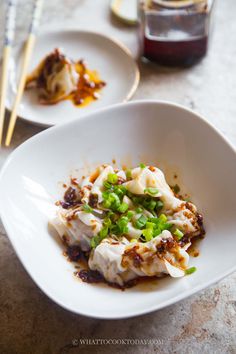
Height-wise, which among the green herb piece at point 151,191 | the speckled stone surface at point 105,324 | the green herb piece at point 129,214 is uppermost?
the green herb piece at point 151,191

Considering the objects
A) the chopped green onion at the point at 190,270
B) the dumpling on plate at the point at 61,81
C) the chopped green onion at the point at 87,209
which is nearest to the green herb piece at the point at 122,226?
the chopped green onion at the point at 87,209

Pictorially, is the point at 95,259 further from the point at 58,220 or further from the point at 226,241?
the point at 226,241

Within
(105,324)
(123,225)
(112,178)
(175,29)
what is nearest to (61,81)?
(175,29)

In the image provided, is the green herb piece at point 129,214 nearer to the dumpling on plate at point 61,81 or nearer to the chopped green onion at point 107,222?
the chopped green onion at point 107,222

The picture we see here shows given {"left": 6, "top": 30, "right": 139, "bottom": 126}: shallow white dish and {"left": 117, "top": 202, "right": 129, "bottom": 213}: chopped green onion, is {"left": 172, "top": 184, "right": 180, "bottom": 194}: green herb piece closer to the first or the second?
{"left": 117, "top": 202, "right": 129, "bottom": 213}: chopped green onion

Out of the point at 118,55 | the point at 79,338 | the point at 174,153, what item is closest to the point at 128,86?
the point at 118,55

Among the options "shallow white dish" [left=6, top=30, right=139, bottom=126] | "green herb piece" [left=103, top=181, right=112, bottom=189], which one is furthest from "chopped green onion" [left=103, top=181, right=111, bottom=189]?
"shallow white dish" [left=6, top=30, right=139, bottom=126]
